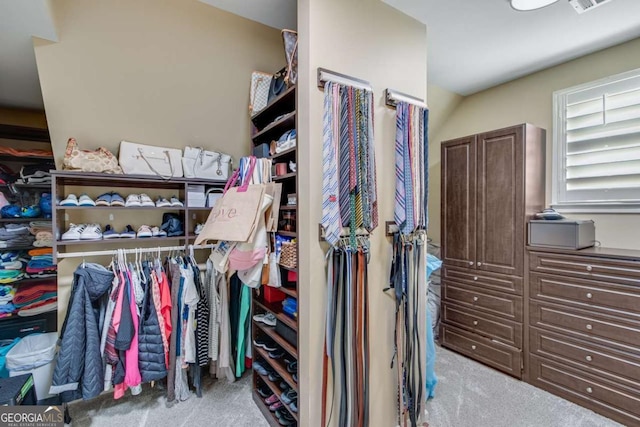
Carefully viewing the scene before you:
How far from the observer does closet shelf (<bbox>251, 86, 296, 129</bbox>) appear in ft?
5.67

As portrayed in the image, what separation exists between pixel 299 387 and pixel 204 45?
2350mm

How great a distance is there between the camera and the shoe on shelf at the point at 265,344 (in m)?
1.96

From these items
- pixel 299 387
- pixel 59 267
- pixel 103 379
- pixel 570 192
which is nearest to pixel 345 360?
pixel 299 387

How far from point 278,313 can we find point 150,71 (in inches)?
73.7

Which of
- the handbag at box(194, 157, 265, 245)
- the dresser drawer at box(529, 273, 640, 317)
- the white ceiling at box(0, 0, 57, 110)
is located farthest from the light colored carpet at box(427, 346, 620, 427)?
the white ceiling at box(0, 0, 57, 110)

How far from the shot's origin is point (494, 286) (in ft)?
8.37

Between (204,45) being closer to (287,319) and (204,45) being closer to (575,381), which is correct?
(287,319)

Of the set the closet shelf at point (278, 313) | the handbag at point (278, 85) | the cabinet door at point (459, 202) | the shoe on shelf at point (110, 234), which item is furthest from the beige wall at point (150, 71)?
the cabinet door at point (459, 202)

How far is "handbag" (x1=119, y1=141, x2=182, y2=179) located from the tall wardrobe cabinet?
249 centimetres

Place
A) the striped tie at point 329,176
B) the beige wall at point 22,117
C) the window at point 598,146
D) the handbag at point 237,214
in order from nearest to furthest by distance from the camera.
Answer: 1. the striped tie at point 329,176
2. the handbag at point 237,214
3. the window at point 598,146
4. the beige wall at point 22,117

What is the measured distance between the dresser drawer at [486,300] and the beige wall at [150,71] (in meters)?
2.54

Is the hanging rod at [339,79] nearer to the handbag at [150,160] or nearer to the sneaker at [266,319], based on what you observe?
the handbag at [150,160]

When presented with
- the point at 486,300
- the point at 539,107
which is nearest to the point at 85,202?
the point at 486,300

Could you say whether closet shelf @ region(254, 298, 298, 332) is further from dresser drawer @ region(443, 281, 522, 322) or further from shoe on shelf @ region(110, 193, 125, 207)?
dresser drawer @ region(443, 281, 522, 322)
